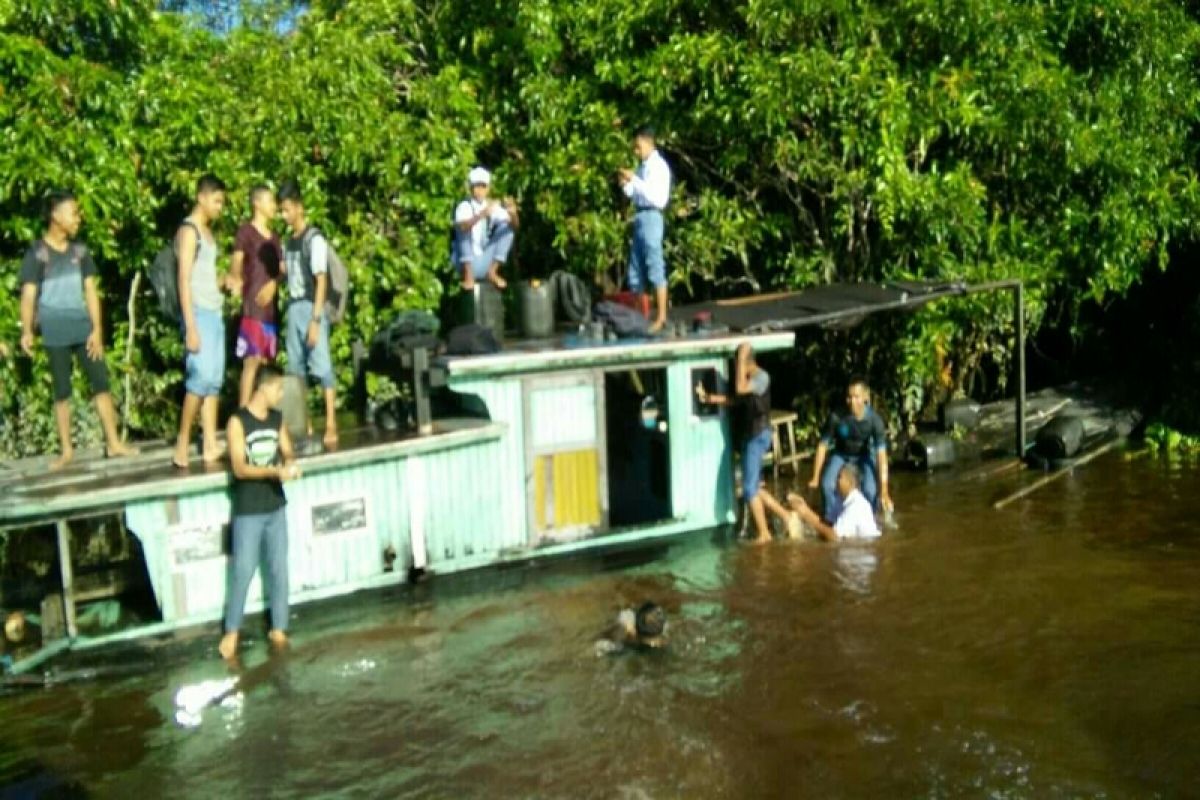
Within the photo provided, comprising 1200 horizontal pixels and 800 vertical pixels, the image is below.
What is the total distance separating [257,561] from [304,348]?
2.04 meters

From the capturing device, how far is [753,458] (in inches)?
490

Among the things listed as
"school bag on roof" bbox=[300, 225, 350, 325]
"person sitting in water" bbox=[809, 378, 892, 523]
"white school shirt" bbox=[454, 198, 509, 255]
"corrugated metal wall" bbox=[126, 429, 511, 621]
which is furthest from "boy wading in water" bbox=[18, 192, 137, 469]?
"person sitting in water" bbox=[809, 378, 892, 523]

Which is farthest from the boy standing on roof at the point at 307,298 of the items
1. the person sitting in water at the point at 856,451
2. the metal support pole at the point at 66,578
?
the person sitting in water at the point at 856,451

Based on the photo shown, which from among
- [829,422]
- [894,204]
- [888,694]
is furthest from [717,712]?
[894,204]

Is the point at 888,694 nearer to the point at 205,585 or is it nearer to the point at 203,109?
the point at 205,585

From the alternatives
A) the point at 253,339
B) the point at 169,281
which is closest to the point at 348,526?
the point at 253,339

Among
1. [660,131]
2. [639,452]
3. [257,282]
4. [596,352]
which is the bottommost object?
[639,452]

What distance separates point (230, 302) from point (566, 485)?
427 centimetres

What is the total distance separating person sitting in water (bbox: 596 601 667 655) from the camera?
9.79 m

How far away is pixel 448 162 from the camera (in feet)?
47.9

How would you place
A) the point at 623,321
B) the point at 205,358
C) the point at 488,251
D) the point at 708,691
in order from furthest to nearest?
the point at 488,251
the point at 623,321
the point at 205,358
the point at 708,691

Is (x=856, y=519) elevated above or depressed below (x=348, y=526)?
below

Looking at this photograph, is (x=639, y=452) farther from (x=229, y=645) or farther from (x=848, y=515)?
(x=229, y=645)

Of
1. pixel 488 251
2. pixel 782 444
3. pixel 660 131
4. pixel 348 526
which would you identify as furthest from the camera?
pixel 782 444
